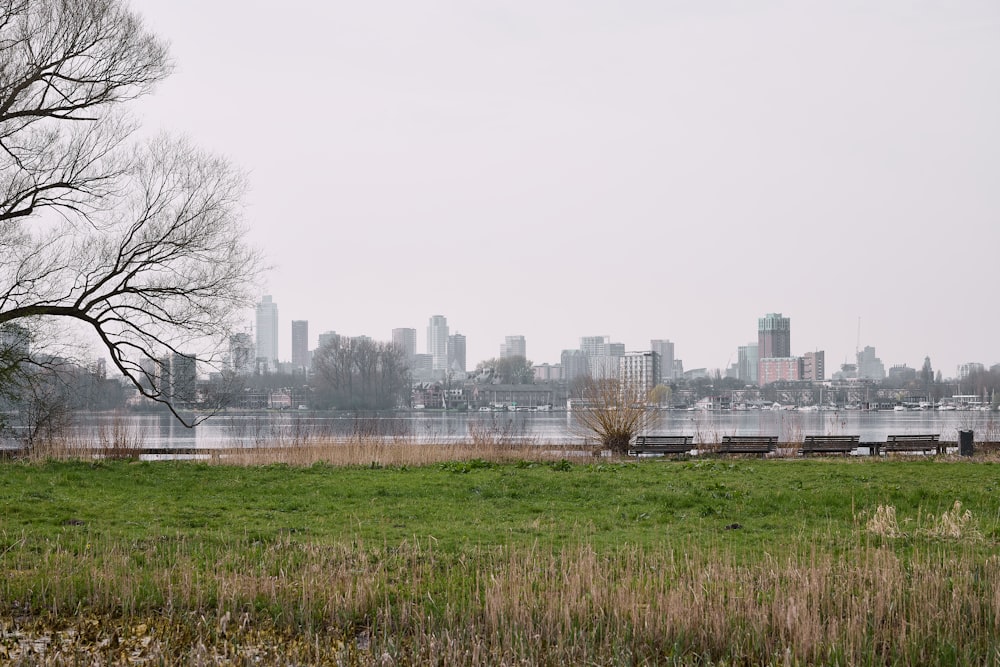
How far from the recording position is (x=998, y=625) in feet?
22.8

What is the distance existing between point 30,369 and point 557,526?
1484cm

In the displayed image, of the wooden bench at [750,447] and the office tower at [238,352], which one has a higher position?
the office tower at [238,352]

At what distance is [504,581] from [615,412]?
20206mm

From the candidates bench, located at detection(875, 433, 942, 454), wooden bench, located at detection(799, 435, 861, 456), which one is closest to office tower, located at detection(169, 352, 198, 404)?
wooden bench, located at detection(799, 435, 861, 456)

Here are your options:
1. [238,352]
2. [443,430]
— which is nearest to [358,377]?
[443,430]

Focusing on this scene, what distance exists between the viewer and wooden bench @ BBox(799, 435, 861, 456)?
25906 millimetres

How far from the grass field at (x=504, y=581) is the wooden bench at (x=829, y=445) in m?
12.1

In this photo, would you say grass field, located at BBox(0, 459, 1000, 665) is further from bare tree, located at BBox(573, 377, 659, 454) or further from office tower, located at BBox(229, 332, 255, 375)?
bare tree, located at BBox(573, 377, 659, 454)

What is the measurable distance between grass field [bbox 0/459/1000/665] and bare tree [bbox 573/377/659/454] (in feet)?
44.5

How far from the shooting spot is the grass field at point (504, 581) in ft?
22.1

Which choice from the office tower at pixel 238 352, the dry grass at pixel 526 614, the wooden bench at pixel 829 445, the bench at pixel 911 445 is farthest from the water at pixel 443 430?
the dry grass at pixel 526 614

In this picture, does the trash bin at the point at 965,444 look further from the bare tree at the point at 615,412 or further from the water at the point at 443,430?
the bare tree at the point at 615,412

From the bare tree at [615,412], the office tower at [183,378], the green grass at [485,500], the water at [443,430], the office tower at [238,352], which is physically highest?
the office tower at [238,352]

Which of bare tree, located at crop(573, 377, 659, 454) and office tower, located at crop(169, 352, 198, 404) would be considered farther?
bare tree, located at crop(573, 377, 659, 454)
